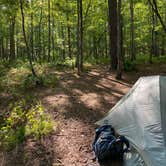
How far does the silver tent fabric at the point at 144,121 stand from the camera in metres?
4.57

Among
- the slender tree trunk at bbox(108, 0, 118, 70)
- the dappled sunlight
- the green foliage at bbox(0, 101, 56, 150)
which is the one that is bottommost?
the green foliage at bbox(0, 101, 56, 150)

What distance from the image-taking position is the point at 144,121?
5.16 m

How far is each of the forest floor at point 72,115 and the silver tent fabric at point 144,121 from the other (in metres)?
0.77

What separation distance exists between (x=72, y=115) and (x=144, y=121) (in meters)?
2.83

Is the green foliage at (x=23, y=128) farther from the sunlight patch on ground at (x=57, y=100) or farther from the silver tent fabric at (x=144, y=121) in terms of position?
the silver tent fabric at (x=144, y=121)

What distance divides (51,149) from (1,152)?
46.4 inches

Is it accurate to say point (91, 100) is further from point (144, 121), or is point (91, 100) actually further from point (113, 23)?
point (113, 23)

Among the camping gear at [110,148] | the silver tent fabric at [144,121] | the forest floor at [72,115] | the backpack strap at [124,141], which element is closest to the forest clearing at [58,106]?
the forest floor at [72,115]

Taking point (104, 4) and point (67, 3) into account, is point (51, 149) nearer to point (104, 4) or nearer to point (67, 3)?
point (67, 3)

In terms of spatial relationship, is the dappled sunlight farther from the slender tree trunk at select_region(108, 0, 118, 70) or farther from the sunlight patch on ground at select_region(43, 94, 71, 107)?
the slender tree trunk at select_region(108, 0, 118, 70)

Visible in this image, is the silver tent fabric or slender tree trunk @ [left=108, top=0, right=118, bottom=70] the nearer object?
the silver tent fabric

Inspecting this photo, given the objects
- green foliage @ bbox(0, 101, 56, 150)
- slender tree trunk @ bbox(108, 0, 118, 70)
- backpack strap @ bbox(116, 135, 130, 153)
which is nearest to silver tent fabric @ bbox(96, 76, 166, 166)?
backpack strap @ bbox(116, 135, 130, 153)

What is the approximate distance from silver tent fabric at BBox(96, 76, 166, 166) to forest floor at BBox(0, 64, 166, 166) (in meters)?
0.77

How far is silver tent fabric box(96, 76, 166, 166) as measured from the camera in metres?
4.57
